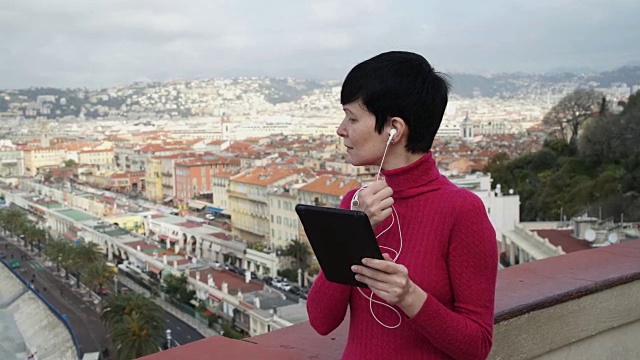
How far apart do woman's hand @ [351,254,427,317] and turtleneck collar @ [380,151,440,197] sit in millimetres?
104

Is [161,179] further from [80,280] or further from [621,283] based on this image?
[621,283]

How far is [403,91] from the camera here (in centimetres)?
81

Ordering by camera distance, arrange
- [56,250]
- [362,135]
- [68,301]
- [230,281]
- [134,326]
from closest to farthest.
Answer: [362,135] < [134,326] < [230,281] < [68,301] < [56,250]

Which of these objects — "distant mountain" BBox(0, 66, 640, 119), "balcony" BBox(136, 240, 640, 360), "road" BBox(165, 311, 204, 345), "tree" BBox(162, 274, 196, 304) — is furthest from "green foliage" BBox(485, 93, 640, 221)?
"distant mountain" BBox(0, 66, 640, 119)

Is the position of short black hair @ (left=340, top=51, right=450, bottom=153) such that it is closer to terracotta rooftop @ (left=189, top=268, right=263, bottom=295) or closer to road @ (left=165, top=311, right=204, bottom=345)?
road @ (left=165, top=311, right=204, bottom=345)

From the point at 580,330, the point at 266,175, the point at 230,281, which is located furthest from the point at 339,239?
the point at 266,175

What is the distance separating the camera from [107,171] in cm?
4703

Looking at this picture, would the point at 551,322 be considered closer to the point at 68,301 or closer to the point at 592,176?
the point at 592,176

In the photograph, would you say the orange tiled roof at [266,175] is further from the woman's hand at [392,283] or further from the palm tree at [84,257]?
the woman's hand at [392,283]

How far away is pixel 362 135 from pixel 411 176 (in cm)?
8

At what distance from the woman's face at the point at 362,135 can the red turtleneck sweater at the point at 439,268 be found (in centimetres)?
3

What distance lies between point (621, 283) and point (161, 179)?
A: 1507 inches

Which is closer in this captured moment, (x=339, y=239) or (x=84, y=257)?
(x=339, y=239)

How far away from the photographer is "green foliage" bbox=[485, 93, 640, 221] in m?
15.7
